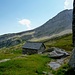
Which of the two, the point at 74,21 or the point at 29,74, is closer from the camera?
the point at 74,21

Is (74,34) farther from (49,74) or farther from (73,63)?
(49,74)

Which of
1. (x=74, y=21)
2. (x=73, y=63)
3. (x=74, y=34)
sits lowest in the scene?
(x=73, y=63)

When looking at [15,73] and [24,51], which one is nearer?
[15,73]

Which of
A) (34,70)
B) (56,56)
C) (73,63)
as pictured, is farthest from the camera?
(56,56)

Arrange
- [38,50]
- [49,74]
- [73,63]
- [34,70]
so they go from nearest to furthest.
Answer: [73,63] → [49,74] → [34,70] → [38,50]

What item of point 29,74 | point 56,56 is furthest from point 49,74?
point 56,56

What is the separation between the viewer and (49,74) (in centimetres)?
3506

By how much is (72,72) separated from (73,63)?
8.86ft

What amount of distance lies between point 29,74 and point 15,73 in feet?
8.31

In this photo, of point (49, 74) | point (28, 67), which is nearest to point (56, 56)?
point (28, 67)

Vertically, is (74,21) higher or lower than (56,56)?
higher

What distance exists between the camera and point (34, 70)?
3834cm

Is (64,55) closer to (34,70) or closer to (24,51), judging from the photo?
(34,70)

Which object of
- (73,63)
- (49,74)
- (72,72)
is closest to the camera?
(72,72)
